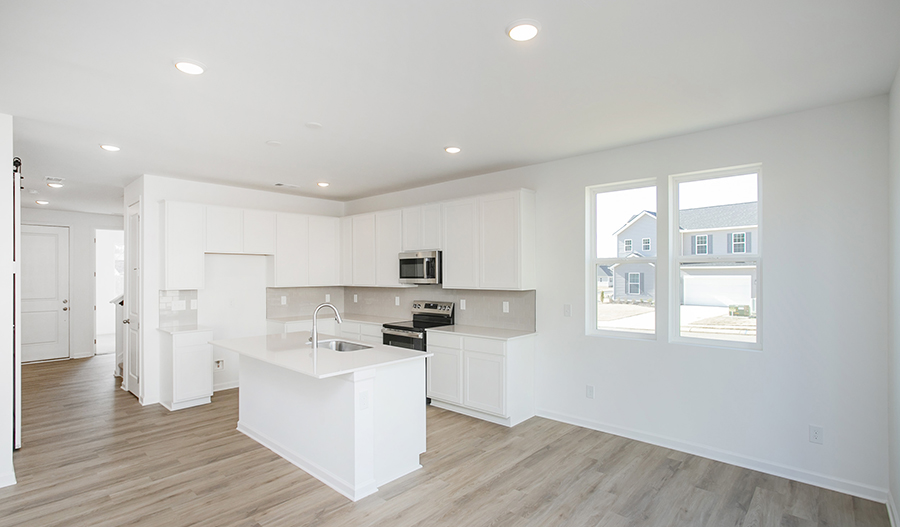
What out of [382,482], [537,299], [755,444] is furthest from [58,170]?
[755,444]

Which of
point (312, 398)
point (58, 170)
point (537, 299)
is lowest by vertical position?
point (312, 398)

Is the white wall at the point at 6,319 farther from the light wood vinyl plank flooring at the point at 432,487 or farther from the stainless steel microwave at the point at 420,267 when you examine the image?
the stainless steel microwave at the point at 420,267

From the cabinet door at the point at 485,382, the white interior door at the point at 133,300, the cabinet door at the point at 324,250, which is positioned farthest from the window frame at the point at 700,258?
the white interior door at the point at 133,300

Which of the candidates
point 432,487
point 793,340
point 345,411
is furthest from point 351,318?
point 793,340

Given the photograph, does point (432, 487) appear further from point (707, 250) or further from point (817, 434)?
point (707, 250)

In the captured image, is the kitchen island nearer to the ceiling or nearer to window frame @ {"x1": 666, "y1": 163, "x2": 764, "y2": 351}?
the ceiling

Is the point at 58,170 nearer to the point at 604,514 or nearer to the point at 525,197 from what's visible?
the point at 525,197

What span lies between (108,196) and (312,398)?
5.12 m

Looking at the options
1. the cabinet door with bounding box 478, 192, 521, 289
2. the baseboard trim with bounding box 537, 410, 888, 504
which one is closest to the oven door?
the cabinet door with bounding box 478, 192, 521, 289

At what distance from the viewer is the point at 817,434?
3.13 metres

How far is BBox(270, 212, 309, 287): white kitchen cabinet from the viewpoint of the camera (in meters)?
5.93

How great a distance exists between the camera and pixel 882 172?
9.59ft

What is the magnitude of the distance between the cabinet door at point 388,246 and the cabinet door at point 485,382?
1.60 metres

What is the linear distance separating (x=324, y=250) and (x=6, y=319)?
139 inches
